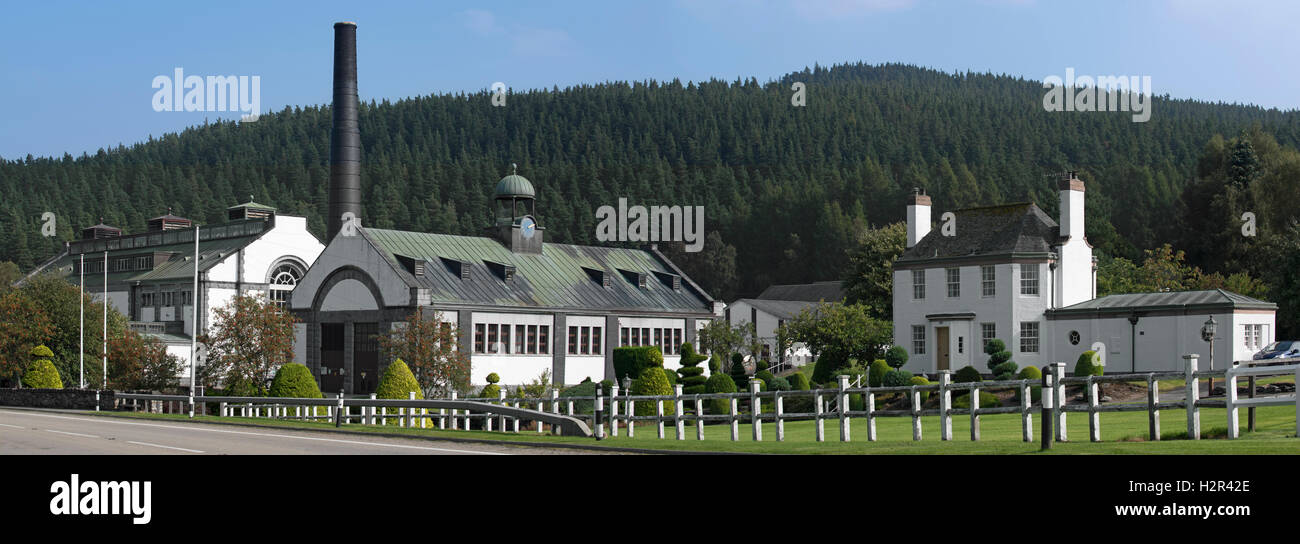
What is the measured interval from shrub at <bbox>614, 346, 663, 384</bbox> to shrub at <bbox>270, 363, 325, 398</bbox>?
20.0 m

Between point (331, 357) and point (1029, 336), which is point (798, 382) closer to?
point (1029, 336)

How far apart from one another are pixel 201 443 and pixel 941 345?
40909 millimetres

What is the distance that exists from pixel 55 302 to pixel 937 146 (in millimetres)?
130174

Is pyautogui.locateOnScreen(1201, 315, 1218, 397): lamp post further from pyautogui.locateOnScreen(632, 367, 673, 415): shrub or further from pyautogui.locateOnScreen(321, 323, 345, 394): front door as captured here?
pyautogui.locateOnScreen(321, 323, 345, 394): front door

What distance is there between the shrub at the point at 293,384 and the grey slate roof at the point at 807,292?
77.4 meters

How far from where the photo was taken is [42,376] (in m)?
54.9

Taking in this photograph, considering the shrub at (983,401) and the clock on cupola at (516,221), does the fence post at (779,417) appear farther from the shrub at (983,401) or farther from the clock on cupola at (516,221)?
the clock on cupola at (516,221)

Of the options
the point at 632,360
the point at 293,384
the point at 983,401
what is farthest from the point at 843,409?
the point at 632,360

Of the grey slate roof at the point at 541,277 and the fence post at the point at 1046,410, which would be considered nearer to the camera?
the fence post at the point at 1046,410

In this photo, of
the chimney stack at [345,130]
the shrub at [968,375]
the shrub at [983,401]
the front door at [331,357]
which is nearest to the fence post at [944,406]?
the shrub at [983,401]

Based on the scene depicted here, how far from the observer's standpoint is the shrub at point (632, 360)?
6325 centimetres

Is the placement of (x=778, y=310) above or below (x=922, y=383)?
above

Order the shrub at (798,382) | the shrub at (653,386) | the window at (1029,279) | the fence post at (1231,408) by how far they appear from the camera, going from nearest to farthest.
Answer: the fence post at (1231,408), the shrub at (653,386), the shrub at (798,382), the window at (1029,279)

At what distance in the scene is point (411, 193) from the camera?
171875 millimetres
